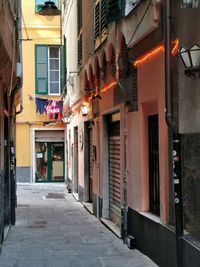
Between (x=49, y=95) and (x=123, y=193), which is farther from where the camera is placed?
(x=49, y=95)

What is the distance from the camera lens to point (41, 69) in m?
27.8

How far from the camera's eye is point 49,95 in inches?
1102

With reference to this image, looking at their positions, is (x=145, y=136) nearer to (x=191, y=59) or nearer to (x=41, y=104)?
(x=191, y=59)

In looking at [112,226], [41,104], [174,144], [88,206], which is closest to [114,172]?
[112,226]

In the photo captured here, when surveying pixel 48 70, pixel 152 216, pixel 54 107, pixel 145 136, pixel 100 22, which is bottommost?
pixel 152 216

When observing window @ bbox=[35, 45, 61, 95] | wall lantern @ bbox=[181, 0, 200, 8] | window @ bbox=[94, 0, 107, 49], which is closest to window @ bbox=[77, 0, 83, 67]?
window @ bbox=[94, 0, 107, 49]

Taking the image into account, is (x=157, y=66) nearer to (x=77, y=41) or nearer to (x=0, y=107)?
(x=0, y=107)

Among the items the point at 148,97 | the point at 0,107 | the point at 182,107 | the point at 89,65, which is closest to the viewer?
the point at 182,107

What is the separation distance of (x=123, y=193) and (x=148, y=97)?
251 cm

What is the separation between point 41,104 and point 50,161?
3.04 metres

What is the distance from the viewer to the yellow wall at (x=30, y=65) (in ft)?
90.8

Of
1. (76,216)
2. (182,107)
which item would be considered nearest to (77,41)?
(76,216)

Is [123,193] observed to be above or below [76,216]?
above

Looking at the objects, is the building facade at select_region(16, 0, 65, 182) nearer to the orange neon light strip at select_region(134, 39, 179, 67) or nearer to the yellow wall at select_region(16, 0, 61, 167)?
the yellow wall at select_region(16, 0, 61, 167)
